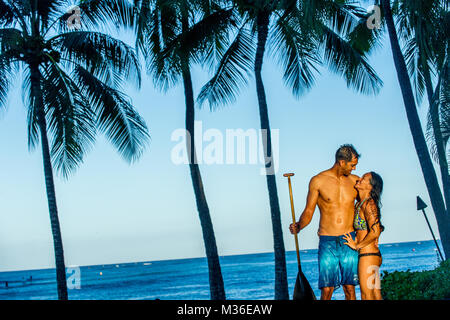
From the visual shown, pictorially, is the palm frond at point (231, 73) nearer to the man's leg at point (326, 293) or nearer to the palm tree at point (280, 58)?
the palm tree at point (280, 58)

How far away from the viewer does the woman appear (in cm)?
538

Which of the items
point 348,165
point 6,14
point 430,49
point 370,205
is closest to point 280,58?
point 430,49

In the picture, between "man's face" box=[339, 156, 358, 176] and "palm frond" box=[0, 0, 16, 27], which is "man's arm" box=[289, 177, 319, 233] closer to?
"man's face" box=[339, 156, 358, 176]

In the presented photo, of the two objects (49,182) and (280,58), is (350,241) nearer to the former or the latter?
(280,58)

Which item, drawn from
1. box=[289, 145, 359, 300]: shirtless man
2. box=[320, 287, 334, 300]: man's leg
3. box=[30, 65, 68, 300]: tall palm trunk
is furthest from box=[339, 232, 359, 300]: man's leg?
box=[30, 65, 68, 300]: tall palm trunk

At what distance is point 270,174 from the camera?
30.1ft

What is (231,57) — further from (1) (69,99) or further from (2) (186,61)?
(1) (69,99)

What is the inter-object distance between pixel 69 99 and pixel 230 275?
37.4 meters

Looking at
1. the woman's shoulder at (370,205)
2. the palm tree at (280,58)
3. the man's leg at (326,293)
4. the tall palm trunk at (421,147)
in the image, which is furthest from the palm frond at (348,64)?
the man's leg at (326,293)

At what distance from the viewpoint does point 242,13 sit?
9.48 metres

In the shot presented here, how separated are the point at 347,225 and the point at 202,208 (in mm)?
4383
